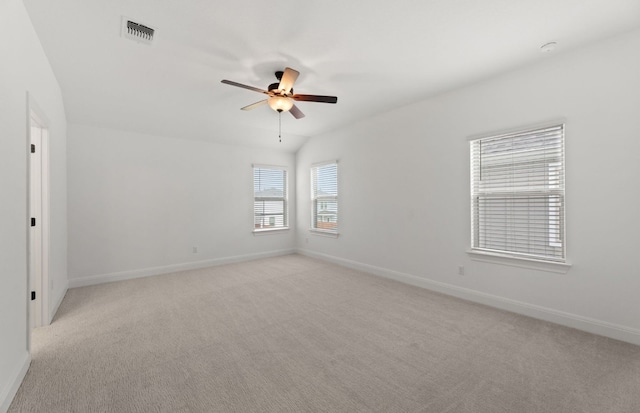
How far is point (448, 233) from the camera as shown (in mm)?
3766

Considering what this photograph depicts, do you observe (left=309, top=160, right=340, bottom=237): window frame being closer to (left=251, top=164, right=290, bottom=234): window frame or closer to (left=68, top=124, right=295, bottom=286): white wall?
(left=251, top=164, right=290, bottom=234): window frame

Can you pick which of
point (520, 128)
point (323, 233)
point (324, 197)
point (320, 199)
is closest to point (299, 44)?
point (520, 128)

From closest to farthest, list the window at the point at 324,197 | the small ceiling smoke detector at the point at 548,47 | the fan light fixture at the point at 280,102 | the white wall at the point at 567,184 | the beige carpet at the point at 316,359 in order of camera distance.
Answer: the beige carpet at the point at 316,359
the white wall at the point at 567,184
the small ceiling smoke detector at the point at 548,47
the fan light fixture at the point at 280,102
the window at the point at 324,197

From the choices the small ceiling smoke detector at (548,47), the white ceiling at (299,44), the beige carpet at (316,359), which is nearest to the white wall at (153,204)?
the white ceiling at (299,44)

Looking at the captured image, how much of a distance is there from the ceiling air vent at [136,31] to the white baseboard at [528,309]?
4.31m

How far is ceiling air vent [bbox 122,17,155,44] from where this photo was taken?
2.25m

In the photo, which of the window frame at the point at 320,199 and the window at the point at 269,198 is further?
the window at the point at 269,198

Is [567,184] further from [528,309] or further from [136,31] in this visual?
[136,31]

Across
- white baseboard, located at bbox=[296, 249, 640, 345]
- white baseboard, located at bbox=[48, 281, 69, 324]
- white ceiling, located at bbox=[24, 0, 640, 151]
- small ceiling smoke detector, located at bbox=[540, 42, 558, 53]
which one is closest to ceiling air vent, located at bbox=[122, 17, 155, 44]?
white ceiling, located at bbox=[24, 0, 640, 151]

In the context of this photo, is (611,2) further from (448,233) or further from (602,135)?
(448,233)

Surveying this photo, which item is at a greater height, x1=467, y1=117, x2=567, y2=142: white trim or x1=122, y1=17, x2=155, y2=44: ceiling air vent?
x1=122, y1=17, x2=155, y2=44: ceiling air vent

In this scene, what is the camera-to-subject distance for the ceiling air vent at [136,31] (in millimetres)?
2246

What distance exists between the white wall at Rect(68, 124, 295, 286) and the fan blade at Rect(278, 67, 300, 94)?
3.07 metres

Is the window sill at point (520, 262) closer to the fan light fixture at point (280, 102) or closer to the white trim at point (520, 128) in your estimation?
the white trim at point (520, 128)
